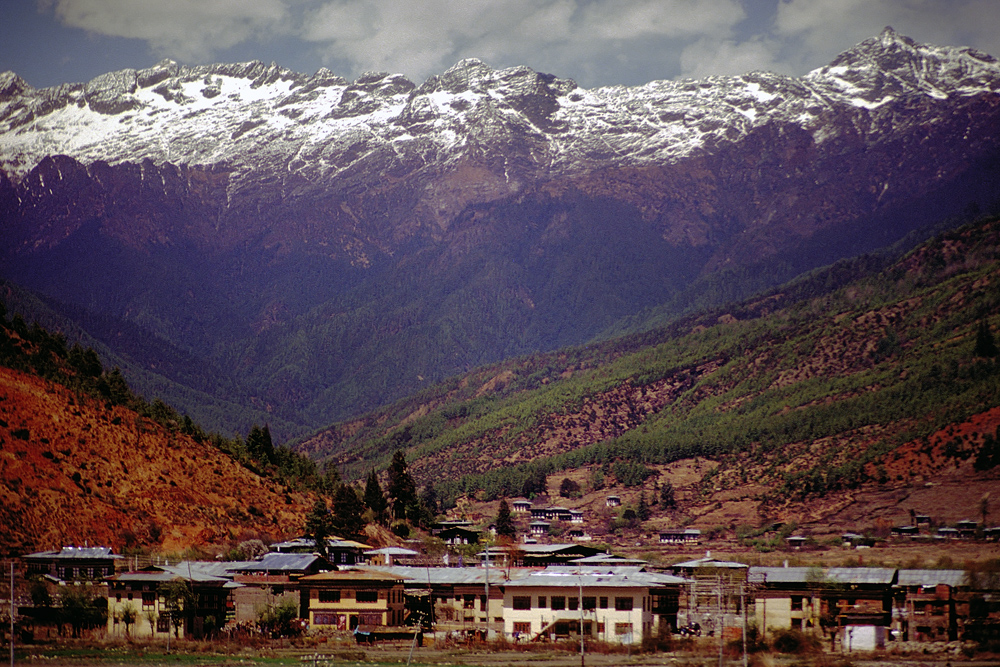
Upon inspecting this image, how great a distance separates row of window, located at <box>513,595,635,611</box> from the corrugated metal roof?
20.5 metres

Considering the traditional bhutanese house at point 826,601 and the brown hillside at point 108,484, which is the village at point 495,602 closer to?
the traditional bhutanese house at point 826,601

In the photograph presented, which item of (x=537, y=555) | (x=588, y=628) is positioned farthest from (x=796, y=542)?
(x=588, y=628)

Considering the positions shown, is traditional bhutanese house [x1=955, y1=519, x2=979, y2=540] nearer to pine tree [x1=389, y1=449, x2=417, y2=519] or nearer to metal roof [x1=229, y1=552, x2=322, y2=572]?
pine tree [x1=389, y1=449, x2=417, y2=519]

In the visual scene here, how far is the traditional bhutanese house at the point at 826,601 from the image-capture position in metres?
105

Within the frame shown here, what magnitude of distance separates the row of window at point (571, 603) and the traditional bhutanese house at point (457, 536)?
198 ft

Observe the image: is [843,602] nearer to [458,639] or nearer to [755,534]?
[458,639]

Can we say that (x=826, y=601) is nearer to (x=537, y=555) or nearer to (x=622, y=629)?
(x=622, y=629)

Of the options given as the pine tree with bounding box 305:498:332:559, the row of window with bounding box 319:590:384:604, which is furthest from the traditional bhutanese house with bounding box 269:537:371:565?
the row of window with bounding box 319:590:384:604

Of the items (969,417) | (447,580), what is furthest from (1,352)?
(969,417)

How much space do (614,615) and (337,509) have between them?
49764 mm

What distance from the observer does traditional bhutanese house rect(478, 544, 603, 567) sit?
142 metres

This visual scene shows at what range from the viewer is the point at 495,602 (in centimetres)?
11300

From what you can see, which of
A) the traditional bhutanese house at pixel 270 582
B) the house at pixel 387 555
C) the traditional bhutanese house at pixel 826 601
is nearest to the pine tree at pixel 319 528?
→ the house at pixel 387 555

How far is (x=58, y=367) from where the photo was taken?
14325 centimetres
